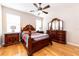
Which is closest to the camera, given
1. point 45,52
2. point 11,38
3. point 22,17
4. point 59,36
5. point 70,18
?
point 45,52

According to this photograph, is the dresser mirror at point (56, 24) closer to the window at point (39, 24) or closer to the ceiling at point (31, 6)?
the ceiling at point (31, 6)

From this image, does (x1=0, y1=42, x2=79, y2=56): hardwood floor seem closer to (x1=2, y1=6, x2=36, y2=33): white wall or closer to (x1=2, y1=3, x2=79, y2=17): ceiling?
(x1=2, y1=6, x2=36, y2=33): white wall

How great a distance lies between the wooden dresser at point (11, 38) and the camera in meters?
4.81

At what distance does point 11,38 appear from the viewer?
4.98 metres

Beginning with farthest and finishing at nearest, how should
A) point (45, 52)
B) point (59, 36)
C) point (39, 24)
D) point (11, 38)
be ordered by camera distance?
point (39, 24), point (59, 36), point (11, 38), point (45, 52)

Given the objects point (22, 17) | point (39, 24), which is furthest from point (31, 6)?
point (39, 24)

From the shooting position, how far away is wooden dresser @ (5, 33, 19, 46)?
481 cm

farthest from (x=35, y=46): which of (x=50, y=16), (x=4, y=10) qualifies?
(x=50, y=16)

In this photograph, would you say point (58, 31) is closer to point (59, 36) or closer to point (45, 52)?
point (59, 36)

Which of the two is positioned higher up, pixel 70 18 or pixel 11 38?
pixel 70 18

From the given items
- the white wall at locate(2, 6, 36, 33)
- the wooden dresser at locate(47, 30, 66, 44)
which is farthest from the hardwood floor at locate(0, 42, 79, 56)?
the white wall at locate(2, 6, 36, 33)

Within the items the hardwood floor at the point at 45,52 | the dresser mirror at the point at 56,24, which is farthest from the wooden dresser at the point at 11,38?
the dresser mirror at the point at 56,24

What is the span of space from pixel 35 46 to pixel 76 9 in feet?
9.98

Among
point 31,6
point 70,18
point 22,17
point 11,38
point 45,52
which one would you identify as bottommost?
point 45,52
